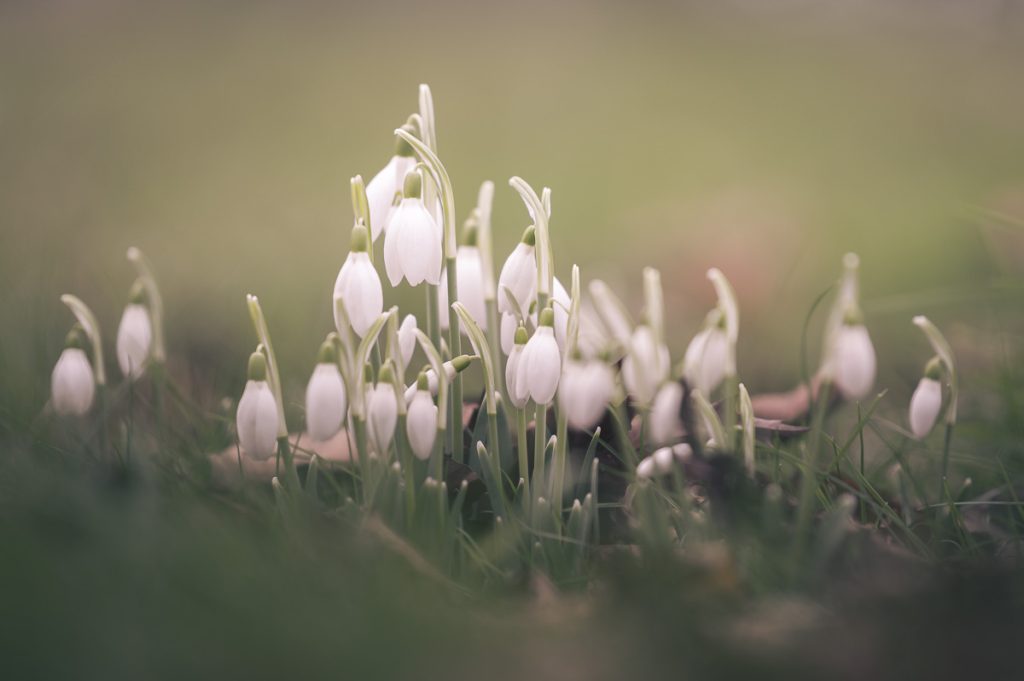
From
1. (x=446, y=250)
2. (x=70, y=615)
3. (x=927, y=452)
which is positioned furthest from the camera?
(x=927, y=452)

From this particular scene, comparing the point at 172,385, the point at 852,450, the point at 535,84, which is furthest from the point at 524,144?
the point at 172,385

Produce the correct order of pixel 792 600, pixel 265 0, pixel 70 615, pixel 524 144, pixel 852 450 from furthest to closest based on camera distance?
pixel 265 0, pixel 524 144, pixel 852 450, pixel 792 600, pixel 70 615

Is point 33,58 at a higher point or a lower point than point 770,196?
higher

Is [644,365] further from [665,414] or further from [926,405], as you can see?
[926,405]

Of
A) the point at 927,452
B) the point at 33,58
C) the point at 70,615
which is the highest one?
the point at 33,58

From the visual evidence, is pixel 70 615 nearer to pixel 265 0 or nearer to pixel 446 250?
pixel 446 250

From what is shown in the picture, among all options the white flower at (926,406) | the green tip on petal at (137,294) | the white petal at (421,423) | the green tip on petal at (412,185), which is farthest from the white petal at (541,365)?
the green tip on petal at (137,294)

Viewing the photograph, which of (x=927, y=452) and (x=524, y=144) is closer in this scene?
(x=927, y=452)
